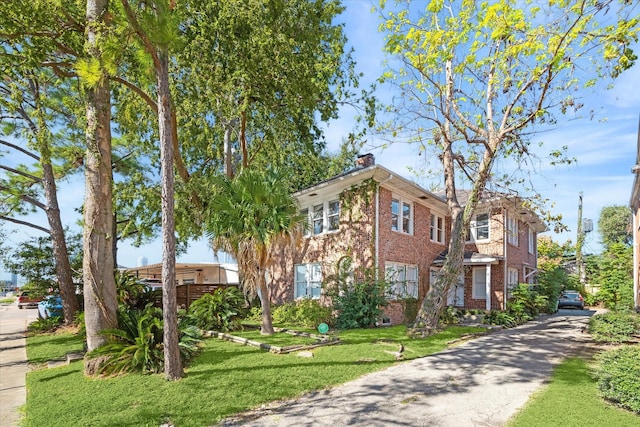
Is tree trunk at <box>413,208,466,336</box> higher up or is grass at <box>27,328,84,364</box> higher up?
tree trunk at <box>413,208,466,336</box>

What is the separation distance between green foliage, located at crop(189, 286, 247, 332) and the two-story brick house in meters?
3.94

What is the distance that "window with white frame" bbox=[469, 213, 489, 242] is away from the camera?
65.7 feet

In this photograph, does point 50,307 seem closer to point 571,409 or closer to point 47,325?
point 47,325

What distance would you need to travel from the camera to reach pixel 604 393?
614 cm

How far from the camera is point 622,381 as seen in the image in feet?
19.4

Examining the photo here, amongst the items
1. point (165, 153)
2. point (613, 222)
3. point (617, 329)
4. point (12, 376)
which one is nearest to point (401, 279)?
point (617, 329)

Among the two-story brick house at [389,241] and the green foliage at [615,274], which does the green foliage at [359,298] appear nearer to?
the two-story brick house at [389,241]

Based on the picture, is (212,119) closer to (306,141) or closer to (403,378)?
(306,141)

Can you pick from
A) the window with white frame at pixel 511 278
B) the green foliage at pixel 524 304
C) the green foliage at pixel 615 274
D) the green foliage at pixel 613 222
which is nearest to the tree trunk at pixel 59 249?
the green foliage at pixel 524 304

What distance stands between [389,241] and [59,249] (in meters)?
13.4

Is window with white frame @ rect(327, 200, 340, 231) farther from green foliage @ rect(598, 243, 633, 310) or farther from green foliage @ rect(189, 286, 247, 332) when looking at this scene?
green foliage @ rect(598, 243, 633, 310)

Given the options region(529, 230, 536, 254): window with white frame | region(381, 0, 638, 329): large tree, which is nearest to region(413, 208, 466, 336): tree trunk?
region(381, 0, 638, 329): large tree

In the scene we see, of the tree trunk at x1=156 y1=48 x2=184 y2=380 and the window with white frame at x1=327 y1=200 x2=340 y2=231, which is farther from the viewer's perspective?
the window with white frame at x1=327 y1=200 x2=340 y2=231

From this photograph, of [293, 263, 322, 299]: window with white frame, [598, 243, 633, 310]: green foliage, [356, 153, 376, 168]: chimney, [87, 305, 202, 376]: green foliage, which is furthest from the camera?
[356, 153, 376, 168]: chimney
